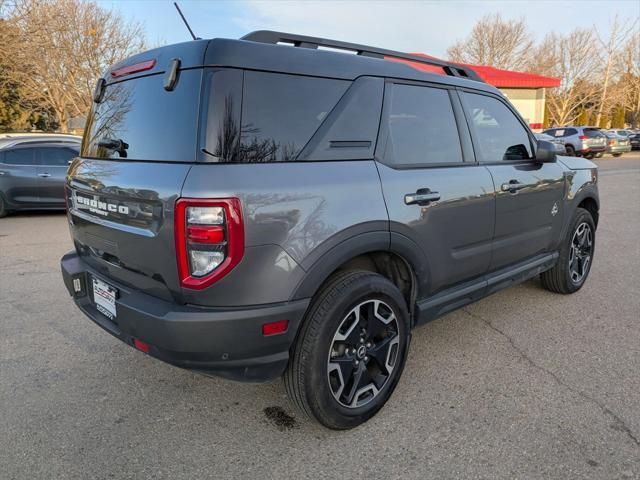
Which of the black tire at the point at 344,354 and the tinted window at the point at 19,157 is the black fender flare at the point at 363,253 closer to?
the black tire at the point at 344,354

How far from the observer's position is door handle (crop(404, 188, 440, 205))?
2676 millimetres

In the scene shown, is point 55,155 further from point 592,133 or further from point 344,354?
point 592,133

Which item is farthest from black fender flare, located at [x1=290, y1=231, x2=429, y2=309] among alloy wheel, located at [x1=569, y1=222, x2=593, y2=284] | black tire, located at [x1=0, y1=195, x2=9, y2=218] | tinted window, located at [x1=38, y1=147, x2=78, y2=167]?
black tire, located at [x1=0, y1=195, x2=9, y2=218]

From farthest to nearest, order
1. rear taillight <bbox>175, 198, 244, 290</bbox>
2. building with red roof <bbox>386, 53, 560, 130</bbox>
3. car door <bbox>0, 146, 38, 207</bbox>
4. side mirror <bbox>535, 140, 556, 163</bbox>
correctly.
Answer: building with red roof <bbox>386, 53, 560, 130</bbox>
car door <bbox>0, 146, 38, 207</bbox>
side mirror <bbox>535, 140, 556, 163</bbox>
rear taillight <bbox>175, 198, 244, 290</bbox>

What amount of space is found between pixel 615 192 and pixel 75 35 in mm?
22455

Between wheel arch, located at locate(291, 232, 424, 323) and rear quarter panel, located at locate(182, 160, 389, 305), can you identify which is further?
wheel arch, located at locate(291, 232, 424, 323)

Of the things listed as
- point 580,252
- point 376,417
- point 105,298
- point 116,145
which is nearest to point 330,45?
point 116,145

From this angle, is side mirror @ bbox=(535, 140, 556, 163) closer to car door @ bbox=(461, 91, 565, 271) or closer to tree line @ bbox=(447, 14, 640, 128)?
car door @ bbox=(461, 91, 565, 271)

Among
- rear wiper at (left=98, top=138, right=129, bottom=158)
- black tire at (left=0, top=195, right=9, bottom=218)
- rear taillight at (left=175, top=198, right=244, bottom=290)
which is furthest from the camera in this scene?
black tire at (left=0, top=195, right=9, bottom=218)

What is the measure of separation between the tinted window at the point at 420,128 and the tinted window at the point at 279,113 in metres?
0.49

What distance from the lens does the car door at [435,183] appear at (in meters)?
2.68

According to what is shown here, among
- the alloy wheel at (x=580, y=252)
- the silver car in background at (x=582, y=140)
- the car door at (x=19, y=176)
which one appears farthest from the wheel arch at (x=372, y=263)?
the silver car in background at (x=582, y=140)

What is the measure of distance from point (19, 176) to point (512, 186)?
29.0ft

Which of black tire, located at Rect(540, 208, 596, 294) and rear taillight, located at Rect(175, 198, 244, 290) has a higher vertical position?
rear taillight, located at Rect(175, 198, 244, 290)
